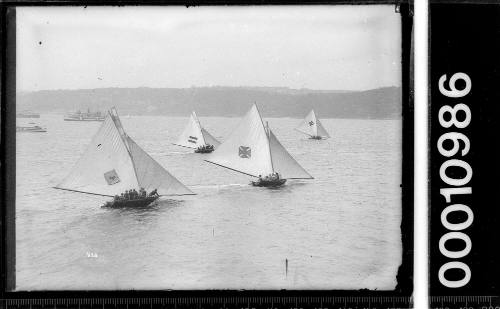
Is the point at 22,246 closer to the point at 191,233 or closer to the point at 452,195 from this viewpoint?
the point at 191,233

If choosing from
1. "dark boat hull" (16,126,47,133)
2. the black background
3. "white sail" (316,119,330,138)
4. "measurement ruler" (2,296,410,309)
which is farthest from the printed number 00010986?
"dark boat hull" (16,126,47,133)

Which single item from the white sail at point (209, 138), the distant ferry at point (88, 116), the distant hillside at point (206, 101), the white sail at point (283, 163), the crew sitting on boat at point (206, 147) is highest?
the distant hillside at point (206, 101)

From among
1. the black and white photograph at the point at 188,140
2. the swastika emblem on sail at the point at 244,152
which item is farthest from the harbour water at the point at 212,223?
the swastika emblem on sail at the point at 244,152

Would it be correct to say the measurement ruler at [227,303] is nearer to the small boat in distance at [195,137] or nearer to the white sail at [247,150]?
the white sail at [247,150]

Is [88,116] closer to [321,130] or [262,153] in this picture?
[262,153]

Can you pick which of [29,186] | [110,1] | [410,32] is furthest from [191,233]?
[410,32]

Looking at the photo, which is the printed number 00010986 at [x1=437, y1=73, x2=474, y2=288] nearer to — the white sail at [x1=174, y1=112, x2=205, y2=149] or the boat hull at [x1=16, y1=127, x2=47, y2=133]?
the white sail at [x1=174, y1=112, x2=205, y2=149]

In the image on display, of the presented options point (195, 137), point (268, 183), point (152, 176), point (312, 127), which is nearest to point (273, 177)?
point (268, 183)
